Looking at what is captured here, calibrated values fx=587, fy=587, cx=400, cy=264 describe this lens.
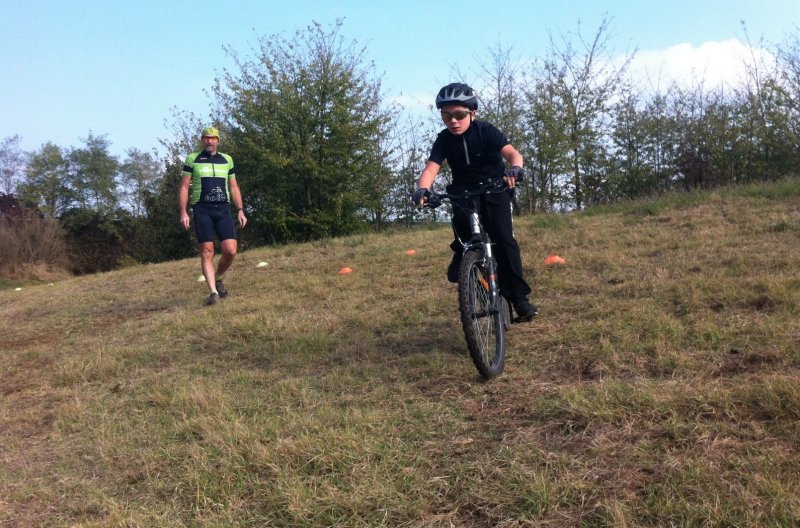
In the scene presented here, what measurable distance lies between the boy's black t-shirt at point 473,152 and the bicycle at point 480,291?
8.4 inches

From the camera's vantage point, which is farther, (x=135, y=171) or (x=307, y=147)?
(x=135, y=171)

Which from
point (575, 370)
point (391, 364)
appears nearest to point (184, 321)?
point (391, 364)

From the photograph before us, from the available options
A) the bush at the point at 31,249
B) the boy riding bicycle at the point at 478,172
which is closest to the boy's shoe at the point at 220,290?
the boy riding bicycle at the point at 478,172

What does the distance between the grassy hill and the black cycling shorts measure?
3.14 feet

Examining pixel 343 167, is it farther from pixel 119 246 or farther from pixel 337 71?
pixel 119 246

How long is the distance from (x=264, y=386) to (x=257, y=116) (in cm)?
1610

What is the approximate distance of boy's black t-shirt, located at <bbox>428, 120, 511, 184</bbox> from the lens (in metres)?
4.08

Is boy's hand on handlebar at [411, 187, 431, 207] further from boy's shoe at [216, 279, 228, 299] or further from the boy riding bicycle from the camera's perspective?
boy's shoe at [216, 279, 228, 299]

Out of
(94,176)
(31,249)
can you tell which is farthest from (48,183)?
(31,249)

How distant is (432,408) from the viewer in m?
3.25

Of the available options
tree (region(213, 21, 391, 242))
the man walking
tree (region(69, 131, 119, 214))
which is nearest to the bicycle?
the man walking

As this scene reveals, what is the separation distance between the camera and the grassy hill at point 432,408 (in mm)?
2283

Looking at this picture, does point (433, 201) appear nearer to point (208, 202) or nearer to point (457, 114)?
point (457, 114)

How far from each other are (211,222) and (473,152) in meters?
4.16
